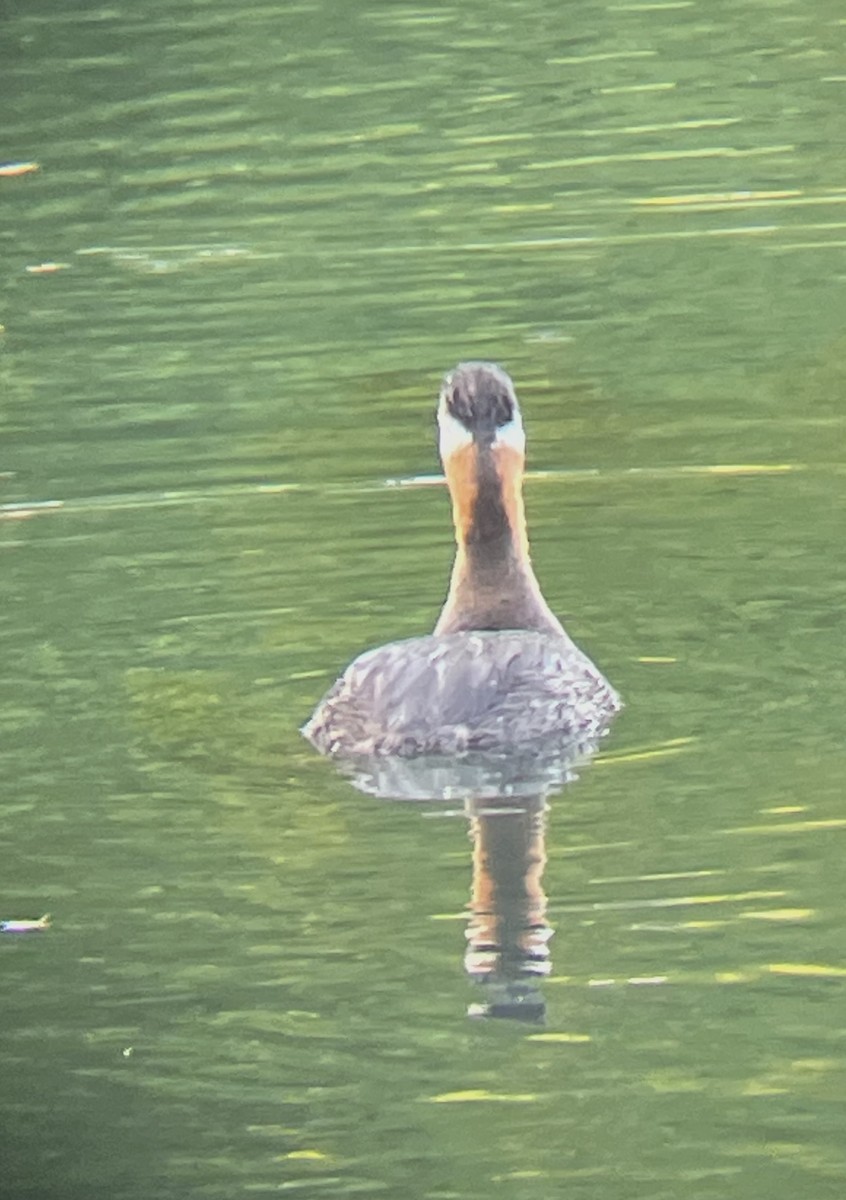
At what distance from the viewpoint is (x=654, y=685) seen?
43.5 ft

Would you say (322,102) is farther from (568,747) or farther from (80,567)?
(568,747)

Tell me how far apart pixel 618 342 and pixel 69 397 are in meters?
Answer: 2.73

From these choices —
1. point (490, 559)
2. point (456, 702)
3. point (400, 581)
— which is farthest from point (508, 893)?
point (400, 581)

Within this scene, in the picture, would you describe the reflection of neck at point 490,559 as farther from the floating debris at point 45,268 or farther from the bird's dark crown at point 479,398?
the floating debris at point 45,268

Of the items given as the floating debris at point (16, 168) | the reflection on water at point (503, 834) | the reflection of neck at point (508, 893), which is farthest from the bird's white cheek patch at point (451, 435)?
the floating debris at point (16, 168)

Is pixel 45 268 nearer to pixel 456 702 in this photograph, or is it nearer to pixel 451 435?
pixel 451 435

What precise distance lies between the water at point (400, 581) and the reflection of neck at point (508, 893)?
0.09 meters

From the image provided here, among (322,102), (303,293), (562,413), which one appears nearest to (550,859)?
A: (562,413)

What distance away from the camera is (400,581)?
1474 centimetres

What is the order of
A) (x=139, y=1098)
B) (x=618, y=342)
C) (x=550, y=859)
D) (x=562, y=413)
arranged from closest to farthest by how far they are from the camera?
(x=139, y=1098) → (x=550, y=859) → (x=562, y=413) → (x=618, y=342)

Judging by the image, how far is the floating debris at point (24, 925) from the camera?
11320 mm

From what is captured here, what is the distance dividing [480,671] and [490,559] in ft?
2.42

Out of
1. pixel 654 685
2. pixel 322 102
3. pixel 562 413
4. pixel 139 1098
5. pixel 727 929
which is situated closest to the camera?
pixel 139 1098

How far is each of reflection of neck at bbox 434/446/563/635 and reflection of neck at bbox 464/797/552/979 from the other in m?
1.36
